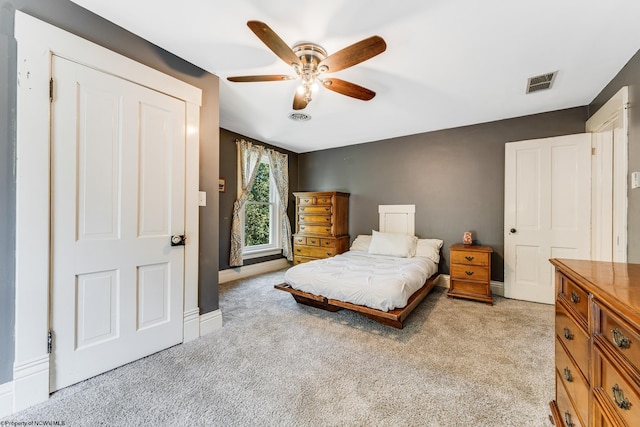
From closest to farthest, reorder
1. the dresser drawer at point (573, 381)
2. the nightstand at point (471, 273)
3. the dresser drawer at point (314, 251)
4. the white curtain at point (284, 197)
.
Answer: the dresser drawer at point (573, 381)
the nightstand at point (471, 273)
the dresser drawer at point (314, 251)
the white curtain at point (284, 197)

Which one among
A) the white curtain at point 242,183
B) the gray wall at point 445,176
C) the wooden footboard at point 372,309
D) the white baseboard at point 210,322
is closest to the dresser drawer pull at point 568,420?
the wooden footboard at point 372,309

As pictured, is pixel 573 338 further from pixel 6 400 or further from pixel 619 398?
pixel 6 400

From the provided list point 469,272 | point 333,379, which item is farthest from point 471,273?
point 333,379

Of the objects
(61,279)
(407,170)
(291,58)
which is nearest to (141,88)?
(291,58)

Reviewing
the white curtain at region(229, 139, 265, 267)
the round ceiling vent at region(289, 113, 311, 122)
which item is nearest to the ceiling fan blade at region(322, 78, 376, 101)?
the round ceiling vent at region(289, 113, 311, 122)

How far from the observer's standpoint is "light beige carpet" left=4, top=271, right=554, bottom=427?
137 cm

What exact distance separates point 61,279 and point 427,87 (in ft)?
10.8

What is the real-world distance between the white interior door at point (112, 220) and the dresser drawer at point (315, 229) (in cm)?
266

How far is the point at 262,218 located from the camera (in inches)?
189

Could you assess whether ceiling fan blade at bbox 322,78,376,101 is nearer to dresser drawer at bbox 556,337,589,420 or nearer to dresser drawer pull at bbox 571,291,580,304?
dresser drawer pull at bbox 571,291,580,304

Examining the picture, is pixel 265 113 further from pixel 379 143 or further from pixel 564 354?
pixel 564 354

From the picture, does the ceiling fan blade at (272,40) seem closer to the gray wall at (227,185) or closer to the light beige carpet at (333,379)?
the light beige carpet at (333,379)

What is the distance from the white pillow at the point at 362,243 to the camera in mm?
4214

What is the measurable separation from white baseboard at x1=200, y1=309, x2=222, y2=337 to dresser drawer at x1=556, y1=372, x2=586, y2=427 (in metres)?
2.41
